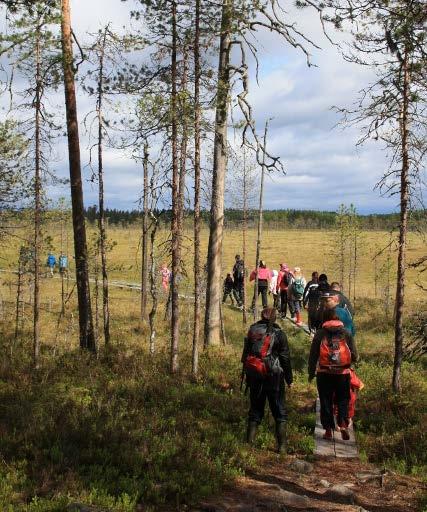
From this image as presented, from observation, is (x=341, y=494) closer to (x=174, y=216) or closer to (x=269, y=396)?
(x=269, y=396)

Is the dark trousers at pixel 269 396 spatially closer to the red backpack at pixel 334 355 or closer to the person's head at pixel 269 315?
the red backpack at pixel 334 355

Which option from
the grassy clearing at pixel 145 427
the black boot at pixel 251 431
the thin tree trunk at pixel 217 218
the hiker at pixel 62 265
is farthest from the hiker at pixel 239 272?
the black boot at pixel 251 431

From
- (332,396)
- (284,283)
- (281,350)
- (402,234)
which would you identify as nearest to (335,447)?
(332,396)

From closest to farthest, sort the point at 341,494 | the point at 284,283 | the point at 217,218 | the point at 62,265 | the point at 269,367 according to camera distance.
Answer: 1. the point at 341,494
2. the point at 269,367
3. the point at 217,218
4. the point at 284,283
5. the point at 62,265

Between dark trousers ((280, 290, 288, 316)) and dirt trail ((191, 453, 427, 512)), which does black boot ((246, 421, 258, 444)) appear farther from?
dark trousers ((280, 290, 288, 316))

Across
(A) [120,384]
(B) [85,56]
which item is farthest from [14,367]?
(B) [85,56]

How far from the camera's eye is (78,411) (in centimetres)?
798

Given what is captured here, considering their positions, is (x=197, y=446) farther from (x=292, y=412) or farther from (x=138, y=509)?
(x=292, y=412)

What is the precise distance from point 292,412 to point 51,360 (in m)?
5.68

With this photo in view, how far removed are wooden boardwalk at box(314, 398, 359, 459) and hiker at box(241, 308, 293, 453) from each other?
0.57 m

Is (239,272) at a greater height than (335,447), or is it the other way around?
(239,272)

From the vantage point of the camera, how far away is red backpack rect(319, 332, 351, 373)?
7.53 meters

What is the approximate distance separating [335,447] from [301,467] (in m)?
0.97

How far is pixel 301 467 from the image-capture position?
6.89m
